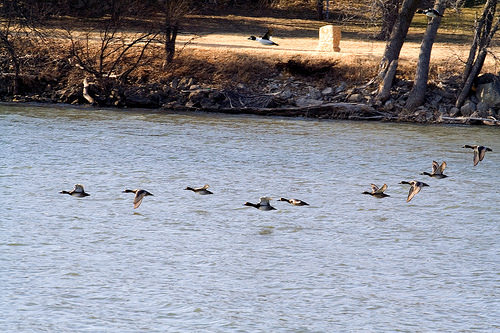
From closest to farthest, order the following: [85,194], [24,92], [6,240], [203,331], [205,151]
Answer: [203,331] → [6,240] → [85,194] → [205,151] → [24,92]

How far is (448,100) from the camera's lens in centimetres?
3042

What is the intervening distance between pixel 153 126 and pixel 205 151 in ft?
15.9

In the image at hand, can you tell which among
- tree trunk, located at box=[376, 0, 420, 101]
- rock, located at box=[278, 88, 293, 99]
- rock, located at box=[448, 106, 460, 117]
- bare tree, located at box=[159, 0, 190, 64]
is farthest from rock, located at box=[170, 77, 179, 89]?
rock, located at box=[448, 106, 460, 117]

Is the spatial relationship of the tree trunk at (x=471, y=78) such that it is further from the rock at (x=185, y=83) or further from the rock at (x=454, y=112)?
the rock at (x=185, y=83)

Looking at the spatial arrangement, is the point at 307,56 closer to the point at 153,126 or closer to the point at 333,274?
the point at 153,126

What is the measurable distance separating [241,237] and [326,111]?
55.0ft

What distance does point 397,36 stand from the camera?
31016 millimetres

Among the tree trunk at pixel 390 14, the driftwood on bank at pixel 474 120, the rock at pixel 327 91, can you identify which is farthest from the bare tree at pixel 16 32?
the driftwood on bank at pixel 474 120

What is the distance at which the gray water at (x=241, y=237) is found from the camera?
10.5 m

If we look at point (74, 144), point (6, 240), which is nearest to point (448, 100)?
point (74, 144)

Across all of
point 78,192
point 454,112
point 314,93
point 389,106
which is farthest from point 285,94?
point 78,192

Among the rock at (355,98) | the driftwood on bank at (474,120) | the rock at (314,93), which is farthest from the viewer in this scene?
the rock at (314,93)

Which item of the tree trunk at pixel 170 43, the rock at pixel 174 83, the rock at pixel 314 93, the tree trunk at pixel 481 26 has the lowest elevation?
the rock at pixel 174 83

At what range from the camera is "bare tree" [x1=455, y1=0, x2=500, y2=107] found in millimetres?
29062
